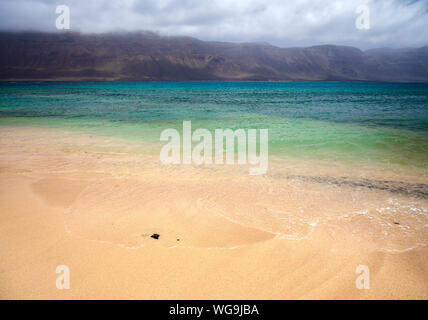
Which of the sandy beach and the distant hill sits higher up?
the distant hill

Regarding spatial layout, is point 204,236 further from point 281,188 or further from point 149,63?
point 149,63

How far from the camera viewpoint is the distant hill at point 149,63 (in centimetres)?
12912

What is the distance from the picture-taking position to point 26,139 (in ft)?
28.1

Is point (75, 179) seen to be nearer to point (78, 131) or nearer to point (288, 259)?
point (288, 259)

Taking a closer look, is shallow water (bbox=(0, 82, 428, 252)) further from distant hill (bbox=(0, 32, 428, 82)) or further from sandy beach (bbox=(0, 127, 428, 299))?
distant hill (bbox=(0, 32, 428, 82))

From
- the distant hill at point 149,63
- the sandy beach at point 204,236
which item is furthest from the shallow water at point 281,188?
the distant hill at point 149,63

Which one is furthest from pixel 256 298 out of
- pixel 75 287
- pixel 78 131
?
pixel 78 131

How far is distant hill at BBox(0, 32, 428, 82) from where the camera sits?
129m

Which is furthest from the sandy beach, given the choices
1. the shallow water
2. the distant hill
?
the distant hill

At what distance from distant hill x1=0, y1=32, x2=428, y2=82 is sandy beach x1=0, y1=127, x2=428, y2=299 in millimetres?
131063

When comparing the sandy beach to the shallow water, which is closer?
the sandy beach

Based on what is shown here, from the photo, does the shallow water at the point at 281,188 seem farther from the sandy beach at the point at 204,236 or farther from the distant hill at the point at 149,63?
the distant hill at the point at 149,63

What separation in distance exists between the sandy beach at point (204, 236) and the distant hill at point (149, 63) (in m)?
131

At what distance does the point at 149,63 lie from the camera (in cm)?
14975
